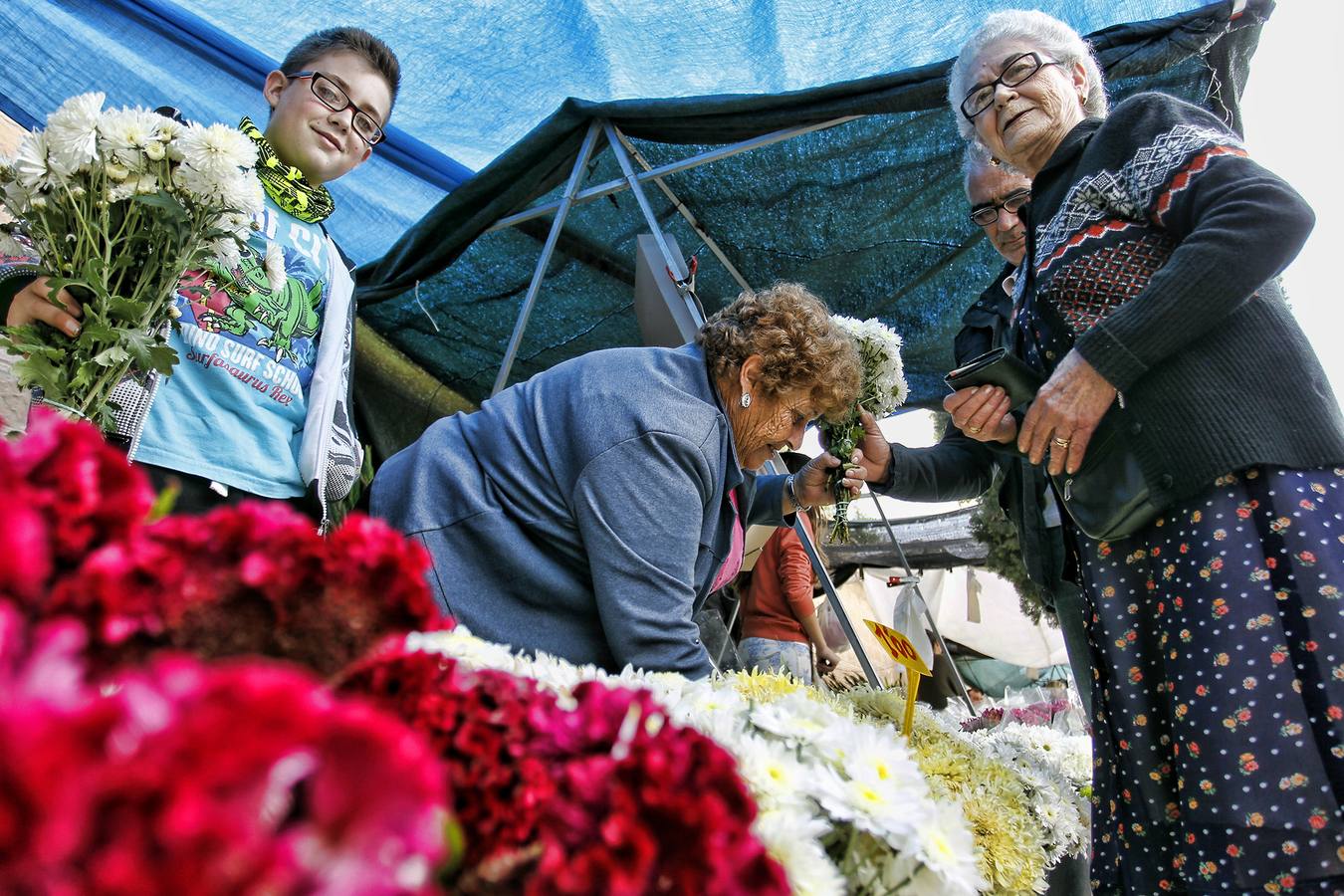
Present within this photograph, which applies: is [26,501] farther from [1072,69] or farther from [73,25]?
[73,25]

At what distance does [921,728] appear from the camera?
1.55 metres

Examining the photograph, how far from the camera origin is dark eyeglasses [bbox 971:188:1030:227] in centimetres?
224

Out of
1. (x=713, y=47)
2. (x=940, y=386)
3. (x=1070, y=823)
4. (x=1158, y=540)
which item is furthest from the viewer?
(x=940, y=386)

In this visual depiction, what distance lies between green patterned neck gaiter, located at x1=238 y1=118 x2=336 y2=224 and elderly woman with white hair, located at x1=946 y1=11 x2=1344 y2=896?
1519 mm

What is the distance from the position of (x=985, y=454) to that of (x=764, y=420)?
86 cm

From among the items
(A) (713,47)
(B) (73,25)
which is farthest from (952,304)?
(B) (73,25)

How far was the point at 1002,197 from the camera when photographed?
7.49 ft

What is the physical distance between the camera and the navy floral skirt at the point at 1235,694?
1092mm

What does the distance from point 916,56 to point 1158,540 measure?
7.20ft

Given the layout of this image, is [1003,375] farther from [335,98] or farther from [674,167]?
[674,167]

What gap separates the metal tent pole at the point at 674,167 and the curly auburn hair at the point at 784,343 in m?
1.25

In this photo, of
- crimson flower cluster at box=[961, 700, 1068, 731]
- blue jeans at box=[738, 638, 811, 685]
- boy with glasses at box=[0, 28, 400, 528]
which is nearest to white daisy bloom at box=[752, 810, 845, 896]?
boy with glasses at box=[0, 28, 400, 528]

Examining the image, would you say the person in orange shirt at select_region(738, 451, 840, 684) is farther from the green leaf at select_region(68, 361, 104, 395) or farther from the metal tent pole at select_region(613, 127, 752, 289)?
the green leaf at select_region(68, 361, 104, 395)

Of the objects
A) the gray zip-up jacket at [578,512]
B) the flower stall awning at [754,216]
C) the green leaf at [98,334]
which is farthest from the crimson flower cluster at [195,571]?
the flower stall awning at [754,216]
